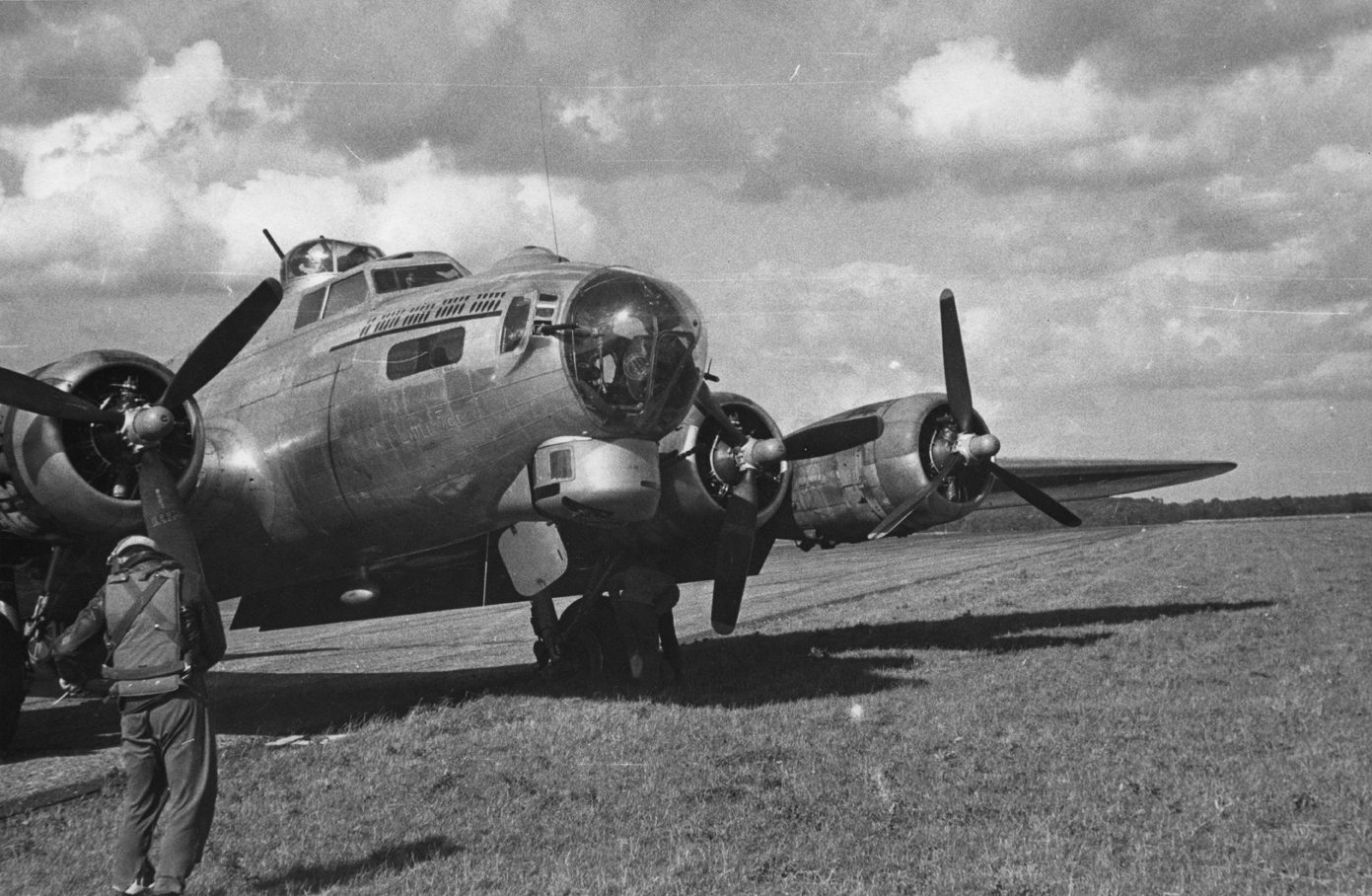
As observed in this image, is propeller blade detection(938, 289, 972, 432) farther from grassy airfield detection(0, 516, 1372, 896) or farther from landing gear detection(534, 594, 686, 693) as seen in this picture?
landing gear detection(534, 594, 686, 693)

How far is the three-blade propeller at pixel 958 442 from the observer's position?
556 inches

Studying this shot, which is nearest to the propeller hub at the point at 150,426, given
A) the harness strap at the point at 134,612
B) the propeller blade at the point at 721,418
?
the harness strap at the point at 134,612

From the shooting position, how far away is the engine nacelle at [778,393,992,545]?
14320 mm

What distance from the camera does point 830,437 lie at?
13.8m

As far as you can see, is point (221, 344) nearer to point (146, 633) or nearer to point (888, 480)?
point (146, 633)

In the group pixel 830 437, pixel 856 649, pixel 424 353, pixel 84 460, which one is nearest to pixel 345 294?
pixel 424 353

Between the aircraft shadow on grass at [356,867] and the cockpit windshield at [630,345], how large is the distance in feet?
13.8

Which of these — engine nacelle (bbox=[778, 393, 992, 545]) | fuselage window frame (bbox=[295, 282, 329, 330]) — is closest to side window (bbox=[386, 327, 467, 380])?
fuselage window frame (bbox=[295, 282, 329, 330])

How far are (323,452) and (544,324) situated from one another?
9.50ft

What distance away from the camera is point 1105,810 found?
7113 millimetres

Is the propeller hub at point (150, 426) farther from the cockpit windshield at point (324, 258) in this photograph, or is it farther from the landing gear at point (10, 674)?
the cockpit windshield at point (324, 258)

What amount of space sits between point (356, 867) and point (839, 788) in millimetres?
3312

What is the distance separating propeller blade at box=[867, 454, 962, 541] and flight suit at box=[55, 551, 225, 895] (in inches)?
375

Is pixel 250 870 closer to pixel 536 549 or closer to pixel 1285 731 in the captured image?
pixel 536 549
